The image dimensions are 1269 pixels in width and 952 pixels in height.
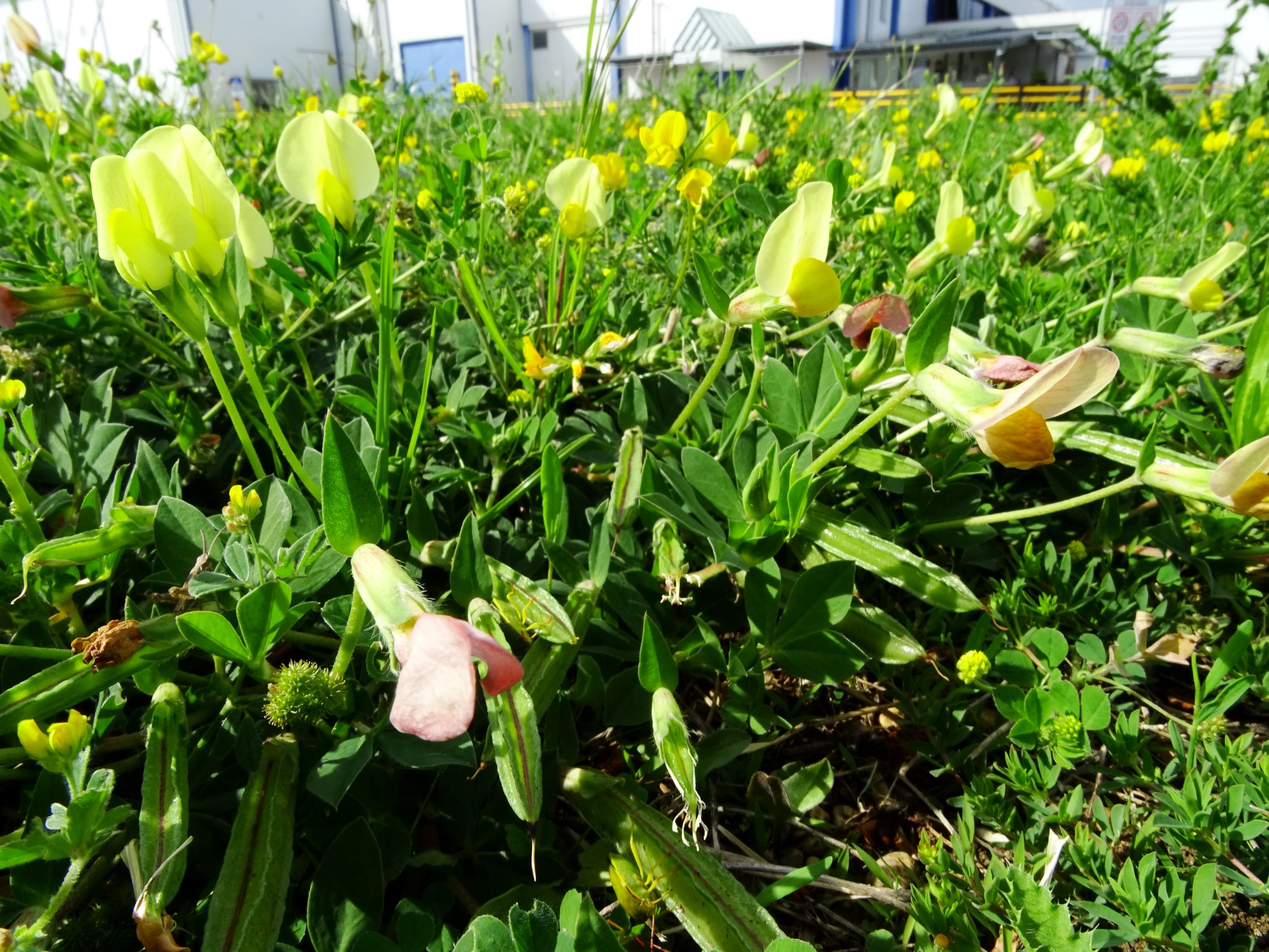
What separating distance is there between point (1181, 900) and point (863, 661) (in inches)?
13.5

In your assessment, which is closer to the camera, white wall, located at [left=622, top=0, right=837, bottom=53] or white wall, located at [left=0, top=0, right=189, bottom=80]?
white wall, located at [left=0, top=0, right=189, bottom=80]

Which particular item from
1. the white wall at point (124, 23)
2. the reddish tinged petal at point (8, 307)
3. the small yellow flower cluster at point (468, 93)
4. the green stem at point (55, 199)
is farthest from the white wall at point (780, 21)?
the reddish tinged petal at point (8, 307)

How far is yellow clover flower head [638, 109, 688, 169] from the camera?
1.36 m

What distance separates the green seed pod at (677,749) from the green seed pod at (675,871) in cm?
3

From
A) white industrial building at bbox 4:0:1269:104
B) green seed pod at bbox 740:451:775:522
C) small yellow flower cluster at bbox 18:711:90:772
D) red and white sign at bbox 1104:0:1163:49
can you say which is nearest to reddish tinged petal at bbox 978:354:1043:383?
green seed pod at bbox 740:451:775:522

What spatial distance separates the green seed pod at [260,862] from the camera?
2.22 feet

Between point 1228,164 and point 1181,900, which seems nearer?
point 1181,900

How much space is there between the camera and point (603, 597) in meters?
0.99

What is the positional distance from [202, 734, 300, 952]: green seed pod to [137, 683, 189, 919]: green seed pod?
43 mm

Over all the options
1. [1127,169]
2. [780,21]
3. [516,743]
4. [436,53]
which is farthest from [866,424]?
[780,21]

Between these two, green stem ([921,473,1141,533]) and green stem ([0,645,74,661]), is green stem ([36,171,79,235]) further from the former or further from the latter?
green stem ([921,473,1141,533])

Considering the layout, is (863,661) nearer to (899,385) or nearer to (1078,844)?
(1078,844)

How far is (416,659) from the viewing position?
534mm

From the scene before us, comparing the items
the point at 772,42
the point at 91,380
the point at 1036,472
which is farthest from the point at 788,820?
the point at 772,42
